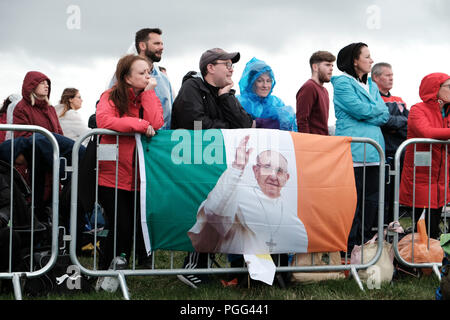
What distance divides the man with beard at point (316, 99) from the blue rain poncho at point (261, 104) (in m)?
0.58

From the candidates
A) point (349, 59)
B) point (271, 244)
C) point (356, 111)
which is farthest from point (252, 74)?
point (271, 244)

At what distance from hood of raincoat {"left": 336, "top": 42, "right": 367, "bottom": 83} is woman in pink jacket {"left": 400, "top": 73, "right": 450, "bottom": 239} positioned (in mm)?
749

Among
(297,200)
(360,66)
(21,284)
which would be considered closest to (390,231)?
(297,200)

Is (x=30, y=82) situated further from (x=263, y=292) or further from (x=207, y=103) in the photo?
(x=263, y=292)

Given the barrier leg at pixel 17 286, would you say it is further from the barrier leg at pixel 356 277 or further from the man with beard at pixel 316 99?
the man with beard at pixel 316 99

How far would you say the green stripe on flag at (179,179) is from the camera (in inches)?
205

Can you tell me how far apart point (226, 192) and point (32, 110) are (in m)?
3.06

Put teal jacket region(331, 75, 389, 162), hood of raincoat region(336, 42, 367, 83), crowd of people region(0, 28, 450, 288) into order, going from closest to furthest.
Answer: crowd of people region(0, 28, 450, 288)
teal jacket region(331, 75, 389, 162)
hood of raincoat region(336, 42, 367, 83)

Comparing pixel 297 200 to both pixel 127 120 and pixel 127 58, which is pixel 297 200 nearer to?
pixel 127 120

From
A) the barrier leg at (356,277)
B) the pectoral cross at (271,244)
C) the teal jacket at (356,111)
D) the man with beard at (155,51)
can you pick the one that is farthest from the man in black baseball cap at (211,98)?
the barrier leg at (356,277)

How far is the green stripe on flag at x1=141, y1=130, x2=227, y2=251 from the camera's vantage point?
17.1 feet

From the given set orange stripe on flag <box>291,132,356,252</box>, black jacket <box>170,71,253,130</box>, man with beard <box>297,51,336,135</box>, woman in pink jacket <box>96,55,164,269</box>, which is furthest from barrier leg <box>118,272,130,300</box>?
man with beard <box>297,51,336,135</box>

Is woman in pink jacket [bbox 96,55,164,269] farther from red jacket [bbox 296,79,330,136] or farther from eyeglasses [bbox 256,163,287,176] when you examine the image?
red jacket [bbox 296,79,330,136]

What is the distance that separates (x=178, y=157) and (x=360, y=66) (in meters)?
2.69
